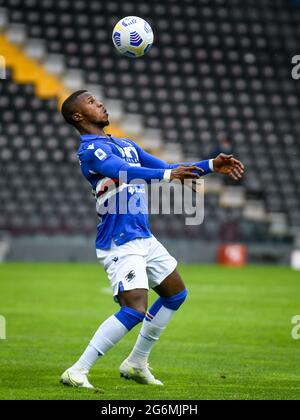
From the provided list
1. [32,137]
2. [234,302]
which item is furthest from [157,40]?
[234,302]

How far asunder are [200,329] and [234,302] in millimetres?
3280

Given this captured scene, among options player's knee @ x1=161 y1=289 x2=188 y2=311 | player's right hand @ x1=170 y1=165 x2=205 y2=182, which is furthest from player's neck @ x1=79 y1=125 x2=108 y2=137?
player's knee @ x1=161 y1=289 x2=188 y2=311

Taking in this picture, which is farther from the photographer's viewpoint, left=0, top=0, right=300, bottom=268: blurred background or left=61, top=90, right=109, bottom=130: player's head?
left=0, top=0, right=300, bottom=268: blurred background

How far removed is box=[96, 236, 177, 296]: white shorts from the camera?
6750 mm

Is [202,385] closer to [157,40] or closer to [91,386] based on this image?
[91,386]

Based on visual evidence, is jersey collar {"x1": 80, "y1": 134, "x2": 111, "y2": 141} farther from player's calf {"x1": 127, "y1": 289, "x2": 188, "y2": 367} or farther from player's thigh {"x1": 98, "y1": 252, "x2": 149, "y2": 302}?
player's calf {"x1": 127, "y1": 289, "x2": 188, "y2": 367}

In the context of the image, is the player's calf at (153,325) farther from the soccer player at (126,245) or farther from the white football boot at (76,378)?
the white football boot at (76,378)

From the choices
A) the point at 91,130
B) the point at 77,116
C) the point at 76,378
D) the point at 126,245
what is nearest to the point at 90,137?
the point at 91,130

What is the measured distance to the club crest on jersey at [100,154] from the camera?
22.2 ft

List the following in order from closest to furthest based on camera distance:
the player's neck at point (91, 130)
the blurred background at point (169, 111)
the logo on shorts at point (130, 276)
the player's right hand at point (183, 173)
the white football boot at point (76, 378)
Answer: the player's right hand at point (183, 173)
the white football boot at point (76, 378)
the logo on shorts at point (130, 276)
the player's neck at point (91, 130)
the blurred background at point (169, 111)

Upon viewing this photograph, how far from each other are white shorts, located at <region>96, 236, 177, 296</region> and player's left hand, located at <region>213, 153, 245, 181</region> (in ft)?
2.62

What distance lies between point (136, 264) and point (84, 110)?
1284mm

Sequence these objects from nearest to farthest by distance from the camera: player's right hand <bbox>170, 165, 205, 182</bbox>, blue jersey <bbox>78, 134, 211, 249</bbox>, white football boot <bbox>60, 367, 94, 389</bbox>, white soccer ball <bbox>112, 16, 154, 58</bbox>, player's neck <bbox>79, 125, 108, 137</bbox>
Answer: player's right hand <bbox>170, 165, 205, 182</bbox> < white football boot <bbox>60, 367, 94, 389</bbox> < blue jersey <bbox>78, 134, 211, 249</bbox> < player's neck <bbox>79, 125, 108, 137</bbox> < white soccer ball <bbox>112, 16, 154, 58</bbox>

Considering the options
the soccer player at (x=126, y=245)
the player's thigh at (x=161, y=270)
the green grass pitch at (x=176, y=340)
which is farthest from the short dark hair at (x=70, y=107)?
the green grass pitch at (x=176, y=340)
